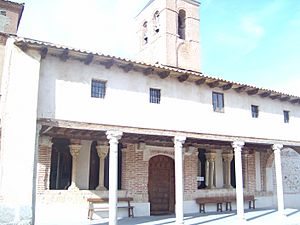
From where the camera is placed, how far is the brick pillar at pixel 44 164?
12.1 m

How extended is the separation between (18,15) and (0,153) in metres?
12.3

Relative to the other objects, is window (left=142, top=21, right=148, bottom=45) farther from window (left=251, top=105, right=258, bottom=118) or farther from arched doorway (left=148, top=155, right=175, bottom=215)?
window (left=251, top=105, right=258, bottom=118)

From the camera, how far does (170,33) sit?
19.4 metres

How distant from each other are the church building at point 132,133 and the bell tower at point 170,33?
0.12 m

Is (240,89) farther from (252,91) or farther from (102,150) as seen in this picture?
(102,150)

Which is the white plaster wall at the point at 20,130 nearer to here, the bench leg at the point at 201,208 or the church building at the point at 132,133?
the church building at the point at 132,133

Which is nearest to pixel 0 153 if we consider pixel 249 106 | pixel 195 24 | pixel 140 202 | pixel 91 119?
pixel 91 119

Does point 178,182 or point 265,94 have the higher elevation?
point 265,94

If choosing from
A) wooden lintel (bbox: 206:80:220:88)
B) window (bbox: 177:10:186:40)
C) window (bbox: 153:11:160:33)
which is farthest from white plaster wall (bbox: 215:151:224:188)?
window (bbox: 153:11:160:33)

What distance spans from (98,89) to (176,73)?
9.49 ft

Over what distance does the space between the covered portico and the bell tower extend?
5.93 m

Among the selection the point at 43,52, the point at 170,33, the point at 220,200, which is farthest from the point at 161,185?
the point at 170,33

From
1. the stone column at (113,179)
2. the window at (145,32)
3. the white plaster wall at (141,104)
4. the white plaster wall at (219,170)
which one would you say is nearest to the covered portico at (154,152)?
the stone column at (113,179)

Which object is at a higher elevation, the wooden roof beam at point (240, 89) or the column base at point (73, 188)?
the wooden roof beam at point (240, 89)
